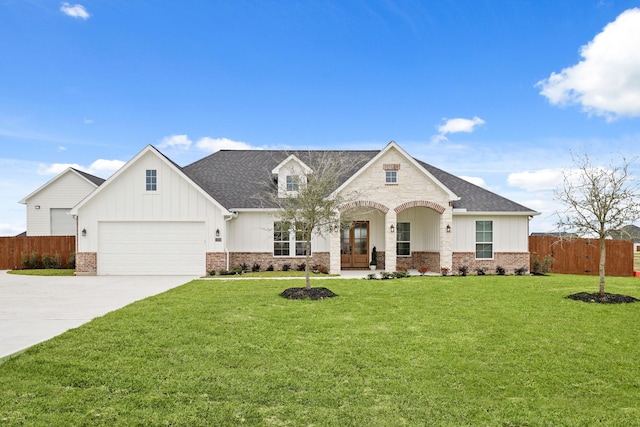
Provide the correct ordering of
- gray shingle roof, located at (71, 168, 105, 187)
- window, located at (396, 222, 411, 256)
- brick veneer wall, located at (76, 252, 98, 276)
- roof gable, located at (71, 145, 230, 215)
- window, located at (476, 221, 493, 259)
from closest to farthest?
roof gable, located at (71, 145, 230, 215) < brick veneer wall, located at (76, 252, 98, 276) < window, located at (476, 221, 493, 259) < window, located at (396, 222, 411, 256) < gray shingle roof, located at (71, 168, 105, 187)

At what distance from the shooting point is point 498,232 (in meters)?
21.6

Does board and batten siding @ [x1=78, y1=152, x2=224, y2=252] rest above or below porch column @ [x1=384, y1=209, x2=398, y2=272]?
above

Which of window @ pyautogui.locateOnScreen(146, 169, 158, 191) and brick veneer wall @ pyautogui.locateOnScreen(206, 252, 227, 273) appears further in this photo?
brick veneer wall @ pyautogui.locateOnScreen(206, 252, 227, 273)

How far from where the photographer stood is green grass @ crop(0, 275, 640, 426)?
4.54 m

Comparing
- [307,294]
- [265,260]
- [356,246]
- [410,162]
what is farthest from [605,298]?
[265,260]

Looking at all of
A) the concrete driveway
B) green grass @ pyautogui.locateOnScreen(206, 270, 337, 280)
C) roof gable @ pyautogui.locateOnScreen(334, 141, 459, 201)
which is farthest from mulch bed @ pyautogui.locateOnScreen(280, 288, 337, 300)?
roof gable @ pyautogui.locateOnScreen(334, 141, 459, 201)

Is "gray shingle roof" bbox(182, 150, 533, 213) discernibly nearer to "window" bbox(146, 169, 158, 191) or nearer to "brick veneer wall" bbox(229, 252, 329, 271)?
"window" bbox(146, 169, 158, 191)

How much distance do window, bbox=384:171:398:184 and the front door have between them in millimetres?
3009

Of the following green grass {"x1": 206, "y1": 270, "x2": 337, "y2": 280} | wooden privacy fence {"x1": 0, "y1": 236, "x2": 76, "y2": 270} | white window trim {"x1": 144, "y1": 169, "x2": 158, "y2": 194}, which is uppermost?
white window trim {"x1": 144, "y1": 169, "x2": 158, "y2": 194}

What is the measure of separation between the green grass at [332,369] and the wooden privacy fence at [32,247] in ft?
55.0

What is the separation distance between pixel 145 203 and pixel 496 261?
17.7m

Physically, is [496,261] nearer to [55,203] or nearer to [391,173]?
[391,173]

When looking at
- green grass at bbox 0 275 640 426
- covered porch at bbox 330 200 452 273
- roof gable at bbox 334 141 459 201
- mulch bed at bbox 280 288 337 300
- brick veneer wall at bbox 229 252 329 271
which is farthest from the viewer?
covered porch at bbox 330 200 452 273

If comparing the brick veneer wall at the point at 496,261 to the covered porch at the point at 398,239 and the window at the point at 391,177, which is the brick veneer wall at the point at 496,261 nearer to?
the covered porch at the point at 398,239
